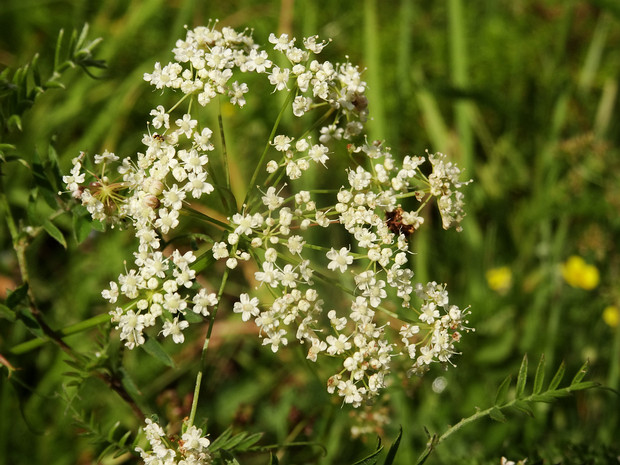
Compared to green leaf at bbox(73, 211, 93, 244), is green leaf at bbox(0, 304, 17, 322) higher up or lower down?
lower down

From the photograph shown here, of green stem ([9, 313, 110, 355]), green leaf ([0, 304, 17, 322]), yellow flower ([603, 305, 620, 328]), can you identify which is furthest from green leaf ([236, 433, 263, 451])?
yellow flower ([603, 305, 620, 328])

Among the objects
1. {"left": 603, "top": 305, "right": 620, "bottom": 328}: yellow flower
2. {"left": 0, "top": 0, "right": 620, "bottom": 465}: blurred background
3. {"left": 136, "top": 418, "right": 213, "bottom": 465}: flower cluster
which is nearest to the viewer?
{"left": 136, "top": 418, "right": 213, "bottom": 465}: flower cluster

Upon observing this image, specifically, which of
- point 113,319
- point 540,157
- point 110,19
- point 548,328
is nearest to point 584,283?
point 548,328

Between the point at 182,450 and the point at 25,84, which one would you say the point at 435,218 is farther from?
the point at 182,450

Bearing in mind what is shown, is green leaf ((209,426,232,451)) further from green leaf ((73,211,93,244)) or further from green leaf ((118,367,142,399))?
green leaf ((73,211,93,244))

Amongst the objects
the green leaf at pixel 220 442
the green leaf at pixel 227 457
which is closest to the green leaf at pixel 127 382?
the green leaf at pixel 220 442

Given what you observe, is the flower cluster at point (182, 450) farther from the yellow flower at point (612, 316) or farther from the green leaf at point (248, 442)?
the yellow flower at point (612, 316)
